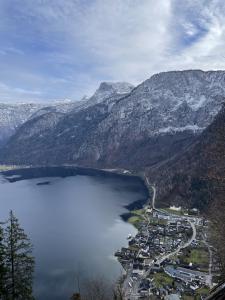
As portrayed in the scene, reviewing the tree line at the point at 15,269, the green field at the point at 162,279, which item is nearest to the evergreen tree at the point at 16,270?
the tree line at the point at 15,269

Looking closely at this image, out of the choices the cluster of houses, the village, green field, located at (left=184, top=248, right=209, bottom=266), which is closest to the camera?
the village

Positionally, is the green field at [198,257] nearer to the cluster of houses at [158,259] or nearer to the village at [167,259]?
the village at [167,259]

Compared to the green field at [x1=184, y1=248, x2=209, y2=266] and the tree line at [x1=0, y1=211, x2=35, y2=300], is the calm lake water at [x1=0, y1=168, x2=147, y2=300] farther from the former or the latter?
the tree line at [x1=0, y1=211, x2=35, y2=300]

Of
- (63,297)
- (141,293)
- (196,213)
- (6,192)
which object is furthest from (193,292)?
(6,192)

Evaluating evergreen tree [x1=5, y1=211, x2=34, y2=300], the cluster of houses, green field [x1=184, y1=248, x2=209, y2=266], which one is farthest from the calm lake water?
evergreen tree [x1=5, y1=211, x2=34, y2=300]

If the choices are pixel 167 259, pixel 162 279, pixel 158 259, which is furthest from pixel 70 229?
pixel 162 279

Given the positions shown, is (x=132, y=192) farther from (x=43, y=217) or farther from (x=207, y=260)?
(x=207, y=260)
